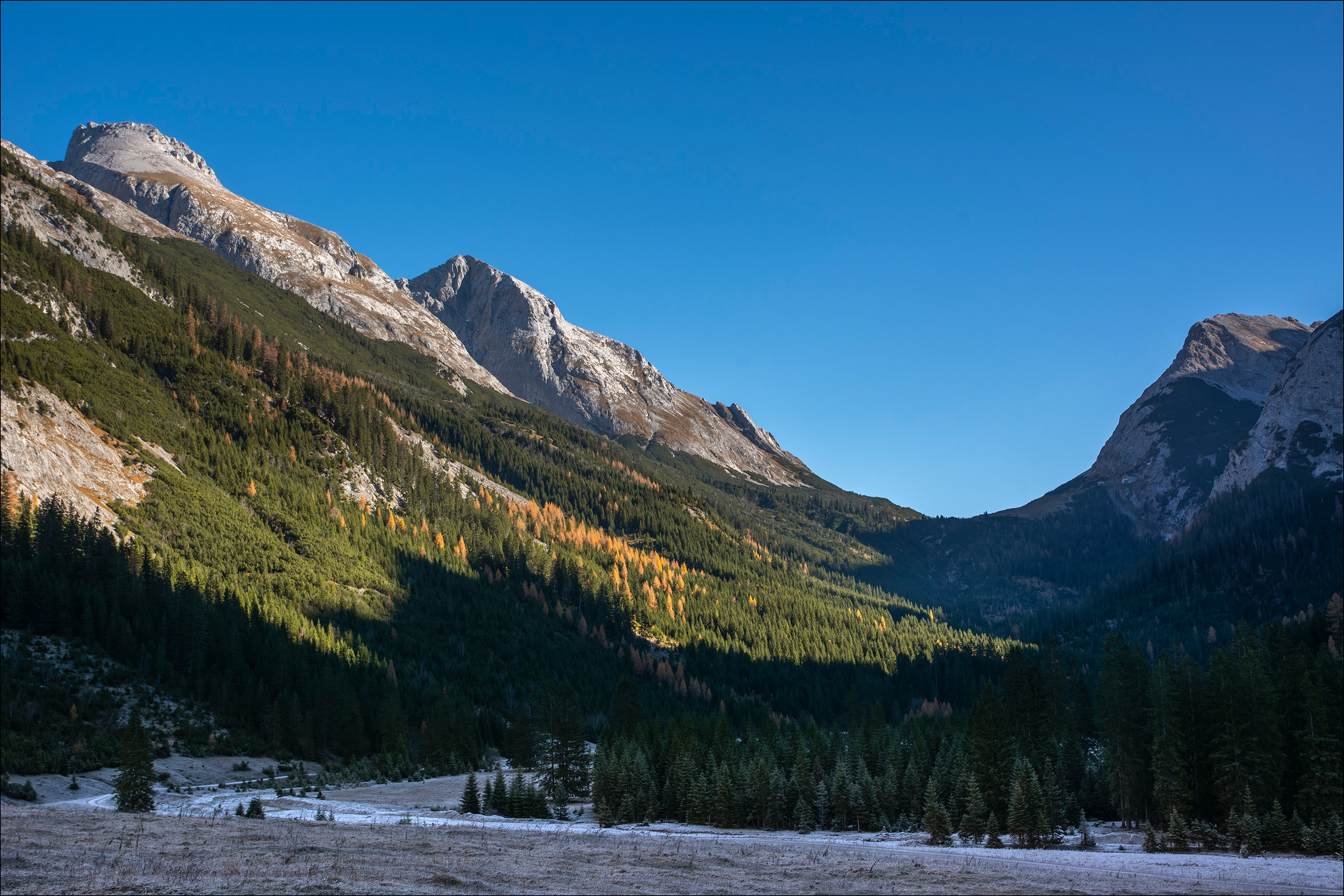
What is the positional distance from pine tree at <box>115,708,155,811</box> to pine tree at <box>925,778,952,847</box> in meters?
46.9

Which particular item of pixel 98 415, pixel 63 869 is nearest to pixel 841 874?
pixel 63 869

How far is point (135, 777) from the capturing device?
45.7 m

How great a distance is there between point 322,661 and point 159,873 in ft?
269

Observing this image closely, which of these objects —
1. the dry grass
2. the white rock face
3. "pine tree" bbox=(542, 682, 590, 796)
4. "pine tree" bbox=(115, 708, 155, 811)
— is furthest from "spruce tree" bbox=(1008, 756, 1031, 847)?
the white rock face

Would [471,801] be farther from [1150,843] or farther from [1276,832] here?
[1276,832]

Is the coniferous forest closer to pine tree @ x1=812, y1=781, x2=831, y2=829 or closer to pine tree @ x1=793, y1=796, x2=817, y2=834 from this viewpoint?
pine tree @ x1=812, y1=781, x2=831, y2=829

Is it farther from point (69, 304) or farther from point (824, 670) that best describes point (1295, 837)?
point (69, 304)

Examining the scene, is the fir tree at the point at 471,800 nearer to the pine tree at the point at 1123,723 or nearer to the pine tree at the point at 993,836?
the pine tree at the point at 993,836

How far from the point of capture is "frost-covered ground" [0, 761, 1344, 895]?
26516mm

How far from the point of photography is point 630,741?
6962 centimetres

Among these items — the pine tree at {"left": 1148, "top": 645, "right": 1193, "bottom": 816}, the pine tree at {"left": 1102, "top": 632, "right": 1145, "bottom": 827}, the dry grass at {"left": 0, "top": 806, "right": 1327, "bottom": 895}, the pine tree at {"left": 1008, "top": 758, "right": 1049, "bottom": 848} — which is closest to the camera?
the dry grass at {"left": 0, "top": 806, "right": 1327, "bottom": 895}

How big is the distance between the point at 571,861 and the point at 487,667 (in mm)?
104501

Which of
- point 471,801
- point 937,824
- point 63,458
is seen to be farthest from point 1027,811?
point 63,458

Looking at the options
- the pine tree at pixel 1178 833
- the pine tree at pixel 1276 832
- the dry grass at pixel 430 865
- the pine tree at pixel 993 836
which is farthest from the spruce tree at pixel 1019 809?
the pine tree at pixel 1276 832
